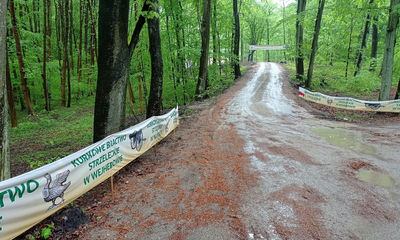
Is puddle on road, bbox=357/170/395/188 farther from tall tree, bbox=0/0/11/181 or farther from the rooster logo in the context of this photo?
tall tree, bbox=0/0/11/181

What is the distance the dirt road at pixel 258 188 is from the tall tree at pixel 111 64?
5.12 feet

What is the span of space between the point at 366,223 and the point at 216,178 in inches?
124

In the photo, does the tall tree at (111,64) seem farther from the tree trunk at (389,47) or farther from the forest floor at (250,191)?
the tree trunk at (389,47)

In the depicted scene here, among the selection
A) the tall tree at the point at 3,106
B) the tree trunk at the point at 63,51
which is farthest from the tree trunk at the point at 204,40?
the tall tree at the point at 3,106

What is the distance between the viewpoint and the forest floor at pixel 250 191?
4090 millimetres

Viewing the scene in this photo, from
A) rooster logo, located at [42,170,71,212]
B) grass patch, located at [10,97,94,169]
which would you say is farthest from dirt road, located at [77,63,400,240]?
grass patch, located at [10,97,94,169]

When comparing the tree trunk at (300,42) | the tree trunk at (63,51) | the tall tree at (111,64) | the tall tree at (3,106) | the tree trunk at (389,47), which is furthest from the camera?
the tree trunk at (300,42)

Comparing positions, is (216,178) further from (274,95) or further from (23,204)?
(274,95)

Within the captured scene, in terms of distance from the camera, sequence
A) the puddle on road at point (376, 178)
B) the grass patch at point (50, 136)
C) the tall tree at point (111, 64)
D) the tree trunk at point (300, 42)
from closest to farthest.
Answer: the puddle on road at point (376, 178), the tall tree at point (111, 64), the grass patch at point (50, 136), the tree trunk at point (300, 42)

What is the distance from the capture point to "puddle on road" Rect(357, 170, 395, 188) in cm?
561

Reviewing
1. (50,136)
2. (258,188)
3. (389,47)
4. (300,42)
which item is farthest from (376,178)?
(300,42)

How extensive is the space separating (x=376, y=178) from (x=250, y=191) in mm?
3283

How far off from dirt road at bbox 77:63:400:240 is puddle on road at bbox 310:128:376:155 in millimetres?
39

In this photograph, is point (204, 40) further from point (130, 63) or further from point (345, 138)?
point (345, 138)
